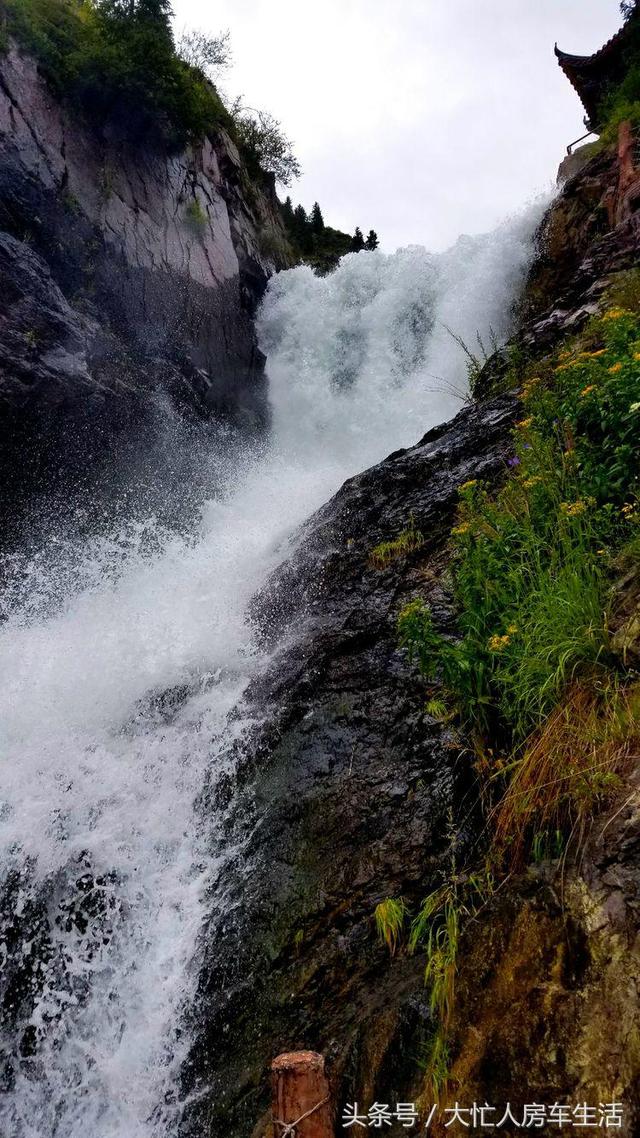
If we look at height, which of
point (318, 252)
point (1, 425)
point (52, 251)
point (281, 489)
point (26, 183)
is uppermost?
point (318, 252)

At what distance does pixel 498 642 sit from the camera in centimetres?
274

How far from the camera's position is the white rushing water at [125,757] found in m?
2.90

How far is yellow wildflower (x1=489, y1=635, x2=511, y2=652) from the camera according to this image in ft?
8.86

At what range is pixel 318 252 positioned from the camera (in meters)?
20.5

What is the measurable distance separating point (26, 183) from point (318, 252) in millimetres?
12594

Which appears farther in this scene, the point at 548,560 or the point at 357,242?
the point at 357,242

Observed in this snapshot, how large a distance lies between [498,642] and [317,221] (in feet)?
76.5

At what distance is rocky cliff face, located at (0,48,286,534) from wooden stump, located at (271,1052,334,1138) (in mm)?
8544

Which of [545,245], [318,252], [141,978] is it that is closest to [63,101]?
[545,245]

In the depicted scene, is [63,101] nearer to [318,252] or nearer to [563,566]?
[318,252]

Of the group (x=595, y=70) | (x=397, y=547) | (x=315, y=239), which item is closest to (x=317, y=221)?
(x=315, y=239)

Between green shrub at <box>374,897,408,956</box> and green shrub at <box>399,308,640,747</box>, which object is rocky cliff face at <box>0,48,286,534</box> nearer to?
green shrub at <box>399,308,640,747</box>

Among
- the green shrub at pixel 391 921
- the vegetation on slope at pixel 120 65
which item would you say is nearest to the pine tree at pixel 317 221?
the vegetation on slope at pixel 120 65

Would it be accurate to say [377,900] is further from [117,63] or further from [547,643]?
[117,63]
